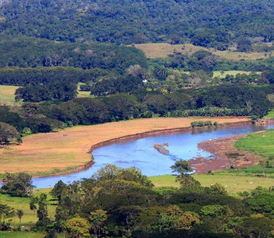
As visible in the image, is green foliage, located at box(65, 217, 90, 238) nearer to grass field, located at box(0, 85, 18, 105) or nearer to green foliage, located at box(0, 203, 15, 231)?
green foliage, located at box(0, 203, 15, 231)

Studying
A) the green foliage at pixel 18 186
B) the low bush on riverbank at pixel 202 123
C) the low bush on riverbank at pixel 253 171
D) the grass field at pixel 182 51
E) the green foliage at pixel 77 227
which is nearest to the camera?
the green foliage at pixel 77 227

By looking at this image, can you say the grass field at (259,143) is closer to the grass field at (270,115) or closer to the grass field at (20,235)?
the grass field at (270,115)

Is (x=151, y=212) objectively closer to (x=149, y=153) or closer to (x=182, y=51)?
(x=149, y=153)

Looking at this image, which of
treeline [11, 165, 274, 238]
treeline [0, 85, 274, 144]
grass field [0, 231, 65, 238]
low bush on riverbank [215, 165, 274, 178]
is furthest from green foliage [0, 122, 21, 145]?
grass field [0, 231, 65, 238]

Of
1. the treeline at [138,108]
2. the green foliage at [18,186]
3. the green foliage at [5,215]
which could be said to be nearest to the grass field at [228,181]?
the green foliage at [18,186]

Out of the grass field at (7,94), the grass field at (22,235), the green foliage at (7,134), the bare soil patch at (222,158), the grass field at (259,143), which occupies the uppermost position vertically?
the grass field at (7,94)

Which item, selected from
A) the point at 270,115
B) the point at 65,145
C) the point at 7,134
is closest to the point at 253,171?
the point at 65,145
